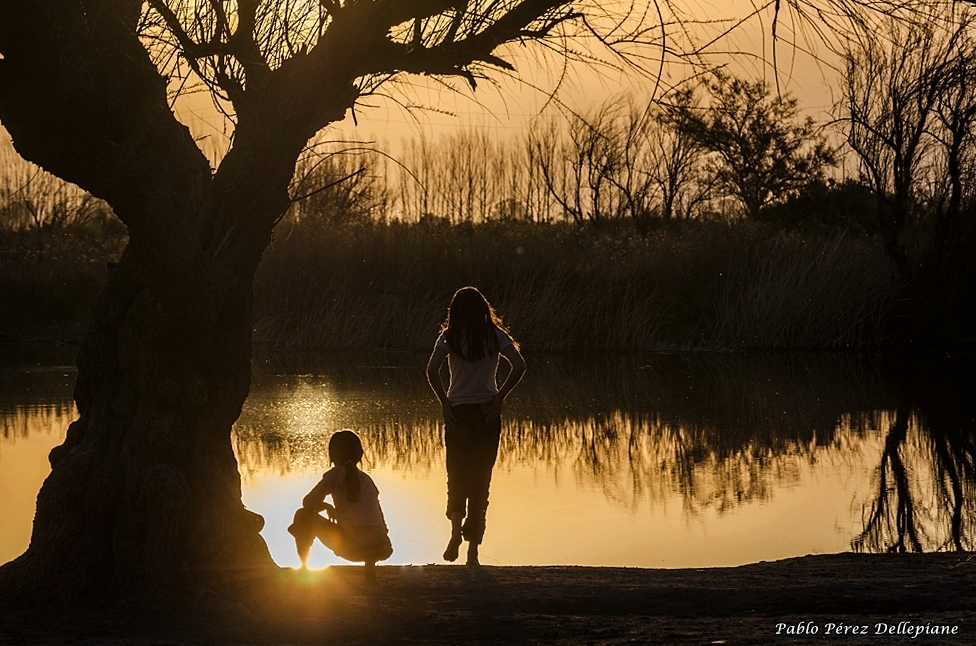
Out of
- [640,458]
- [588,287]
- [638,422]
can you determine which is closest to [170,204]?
[640,458]

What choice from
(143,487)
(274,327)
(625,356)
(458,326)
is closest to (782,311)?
(625,356)

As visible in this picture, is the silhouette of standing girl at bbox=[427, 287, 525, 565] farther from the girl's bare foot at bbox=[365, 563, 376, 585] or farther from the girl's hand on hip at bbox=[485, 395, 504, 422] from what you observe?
the girl's bare foot at bbox=[365, 563, 376, 585]

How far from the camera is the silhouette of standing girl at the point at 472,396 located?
26.2 ft

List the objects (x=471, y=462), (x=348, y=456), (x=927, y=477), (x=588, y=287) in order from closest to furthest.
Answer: (x=348, y=456) < (x=471, y=462) < (x=927, y=477) < (x=588, y=287)

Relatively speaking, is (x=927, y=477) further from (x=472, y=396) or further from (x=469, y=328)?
(x=469, y=328)

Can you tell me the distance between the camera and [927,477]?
37.4ft

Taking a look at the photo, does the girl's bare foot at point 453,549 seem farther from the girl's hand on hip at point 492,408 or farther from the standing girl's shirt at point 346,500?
the standing girl's shirt at point 346,500

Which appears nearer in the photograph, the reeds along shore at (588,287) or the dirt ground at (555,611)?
the dirt ground at (555,611)

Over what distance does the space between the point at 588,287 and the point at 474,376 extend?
19.8m

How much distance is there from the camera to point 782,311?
86.4ft

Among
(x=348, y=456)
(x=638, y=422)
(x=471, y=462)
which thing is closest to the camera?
(x=348, y=456)

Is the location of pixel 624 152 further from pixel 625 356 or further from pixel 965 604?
pixel 965 604

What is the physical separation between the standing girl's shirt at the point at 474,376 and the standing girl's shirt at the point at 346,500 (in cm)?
131

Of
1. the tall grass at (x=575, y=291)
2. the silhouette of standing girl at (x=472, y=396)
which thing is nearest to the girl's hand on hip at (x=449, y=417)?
the silhouette of standing girl at (x=472, y=396)
